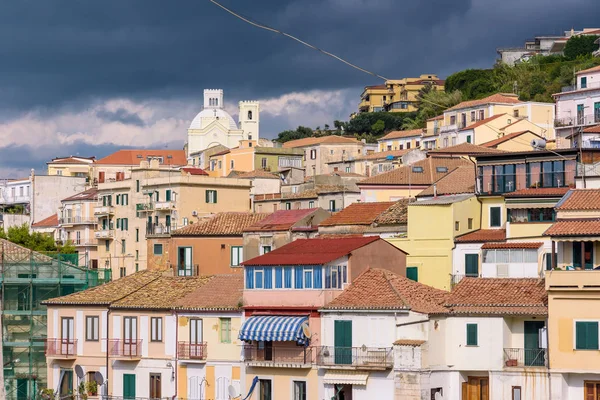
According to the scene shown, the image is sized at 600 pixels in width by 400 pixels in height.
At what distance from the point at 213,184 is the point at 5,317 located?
70.4 feet

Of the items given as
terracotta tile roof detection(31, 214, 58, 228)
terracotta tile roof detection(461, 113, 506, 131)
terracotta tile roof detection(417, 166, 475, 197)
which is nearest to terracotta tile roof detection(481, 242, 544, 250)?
terracotta tile roof detection(417, 166, 475, 197)

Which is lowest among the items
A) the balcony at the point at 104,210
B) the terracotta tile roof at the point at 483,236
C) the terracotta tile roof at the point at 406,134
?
the terracotta tile roof at the point at 483,236

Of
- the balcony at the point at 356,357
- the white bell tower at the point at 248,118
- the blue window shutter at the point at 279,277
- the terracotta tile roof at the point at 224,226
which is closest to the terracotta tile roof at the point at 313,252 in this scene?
the blue window shutter at the point at 279,277

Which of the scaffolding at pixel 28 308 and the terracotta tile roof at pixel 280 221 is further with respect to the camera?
the terracotta tile roof at pixel 280 221

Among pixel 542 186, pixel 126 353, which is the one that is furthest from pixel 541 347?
pixel 126 353

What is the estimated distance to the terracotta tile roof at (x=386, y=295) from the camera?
46156 mm

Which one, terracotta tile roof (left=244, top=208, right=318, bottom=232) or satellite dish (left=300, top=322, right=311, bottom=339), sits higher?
terracotta tile roof (left=244, top=208, right=318, bottom=232)

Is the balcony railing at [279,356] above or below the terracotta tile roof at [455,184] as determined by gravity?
below

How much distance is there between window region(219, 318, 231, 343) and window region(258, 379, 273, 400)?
8.45 ft

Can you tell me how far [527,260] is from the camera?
49.8 metres

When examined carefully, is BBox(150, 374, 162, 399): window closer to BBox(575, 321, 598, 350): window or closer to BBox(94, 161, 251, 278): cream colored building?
BBox(575, 321, 598, 350): window

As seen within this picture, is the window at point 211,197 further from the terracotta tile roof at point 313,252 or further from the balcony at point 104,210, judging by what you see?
the terracotta tile roof at point 313,252

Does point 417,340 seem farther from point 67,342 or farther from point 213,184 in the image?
point 213,184

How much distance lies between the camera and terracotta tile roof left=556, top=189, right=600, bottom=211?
46.6 m
